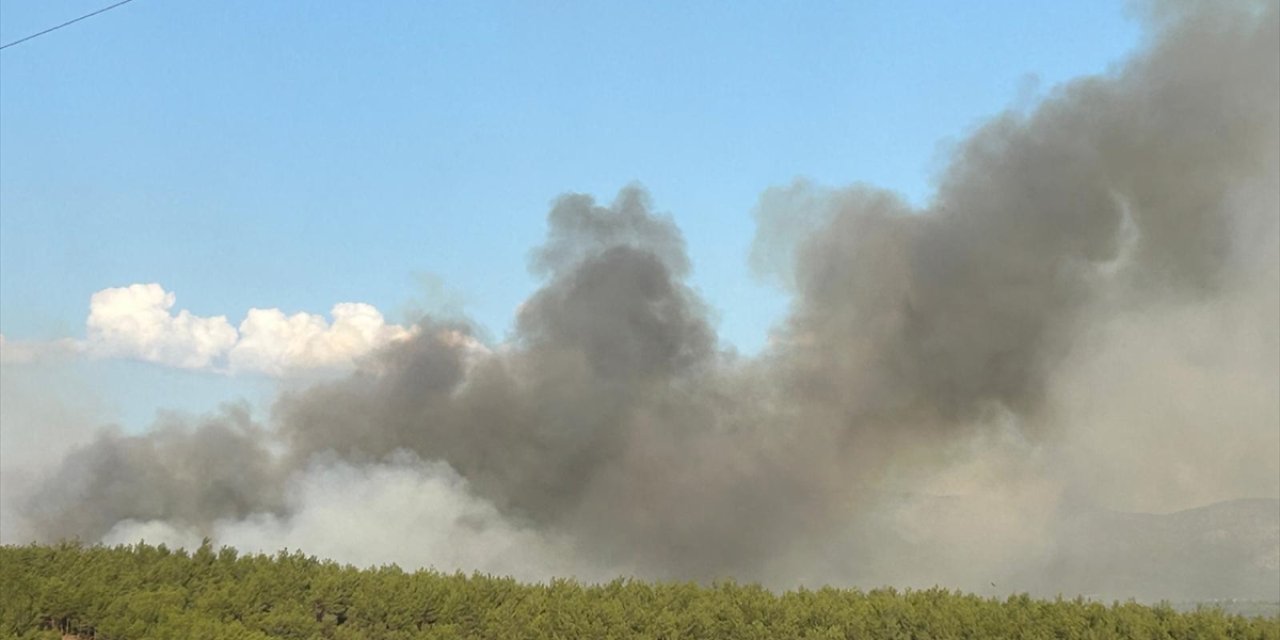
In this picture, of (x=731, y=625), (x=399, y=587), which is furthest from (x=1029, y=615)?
(x=399, y=587)

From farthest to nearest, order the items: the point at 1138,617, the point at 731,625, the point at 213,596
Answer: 1. the point at 213,596
2. the point at 731,625
3. the point at 1138,617

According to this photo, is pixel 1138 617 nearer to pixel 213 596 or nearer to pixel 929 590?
pixel 929 590

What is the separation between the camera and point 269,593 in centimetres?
1734

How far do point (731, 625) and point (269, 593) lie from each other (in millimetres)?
6838

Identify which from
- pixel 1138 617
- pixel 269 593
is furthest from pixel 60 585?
pixel 1138 617

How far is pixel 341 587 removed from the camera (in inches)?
683

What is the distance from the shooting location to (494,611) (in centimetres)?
1631

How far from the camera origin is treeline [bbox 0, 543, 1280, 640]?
14727mm

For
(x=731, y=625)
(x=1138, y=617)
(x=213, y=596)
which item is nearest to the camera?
(x=1138, y=617)

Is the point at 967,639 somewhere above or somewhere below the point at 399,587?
below

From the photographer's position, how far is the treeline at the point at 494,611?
14.7m

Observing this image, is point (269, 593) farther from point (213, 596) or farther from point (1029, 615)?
point (1029, 615)

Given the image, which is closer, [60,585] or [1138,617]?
[1138,617]

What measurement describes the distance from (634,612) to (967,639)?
4.22 meters
